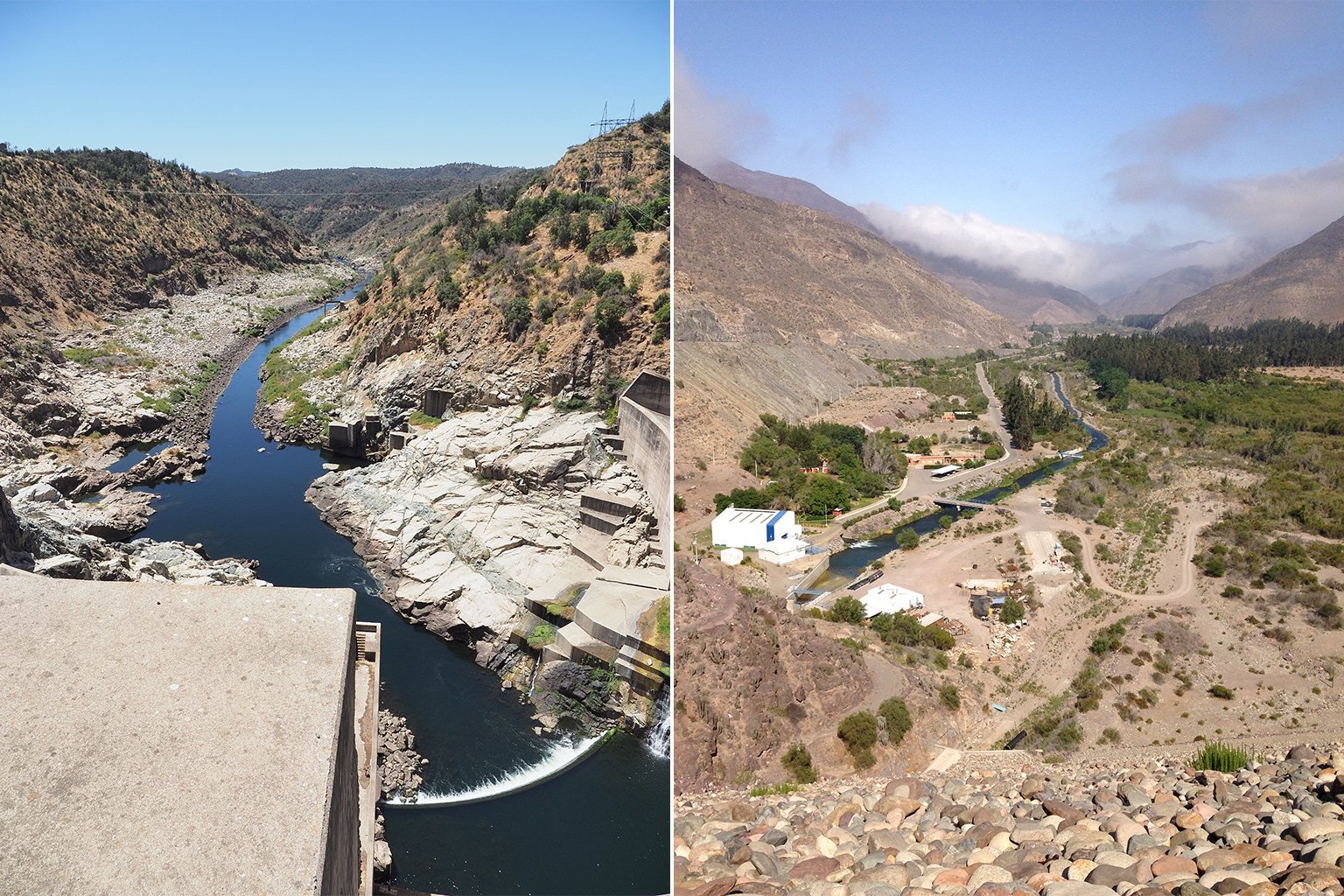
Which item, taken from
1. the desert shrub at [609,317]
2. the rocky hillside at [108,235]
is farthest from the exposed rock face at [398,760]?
the desert shrub at [609,317]

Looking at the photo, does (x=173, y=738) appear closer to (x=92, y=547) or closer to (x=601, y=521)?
(x=92, y=547)

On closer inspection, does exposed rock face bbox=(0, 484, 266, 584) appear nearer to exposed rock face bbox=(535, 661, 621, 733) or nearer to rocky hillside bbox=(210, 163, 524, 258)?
exposed rock face bbox=(535, 661, 621, 733)

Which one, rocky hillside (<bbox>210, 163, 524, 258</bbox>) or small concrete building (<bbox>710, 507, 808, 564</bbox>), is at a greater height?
rocky hillside (<bbox>210, 163, 524, 258</bbox>)

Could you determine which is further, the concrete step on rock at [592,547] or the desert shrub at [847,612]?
the desert shrub at [847,612]

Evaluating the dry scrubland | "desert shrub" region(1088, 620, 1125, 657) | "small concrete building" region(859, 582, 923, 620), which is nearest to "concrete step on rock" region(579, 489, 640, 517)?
the dry scrubland

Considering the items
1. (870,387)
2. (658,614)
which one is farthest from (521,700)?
(870,387)

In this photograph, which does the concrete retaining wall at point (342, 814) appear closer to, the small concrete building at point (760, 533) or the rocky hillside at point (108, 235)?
the rocky hillside at point (108, 235)
